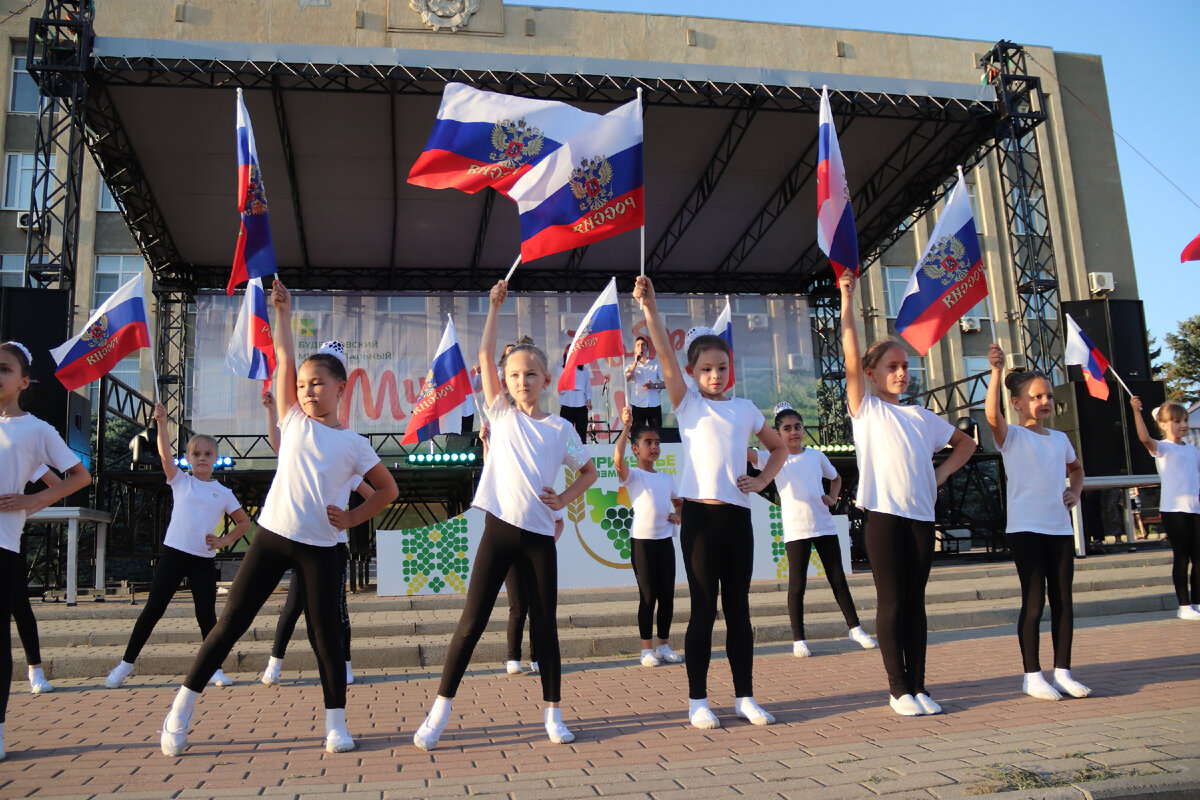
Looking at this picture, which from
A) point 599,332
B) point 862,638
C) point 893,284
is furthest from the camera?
point 893,284

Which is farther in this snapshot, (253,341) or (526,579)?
(253,341)

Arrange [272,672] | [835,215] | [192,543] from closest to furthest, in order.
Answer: [835,215] < [272,672] < [192,543]

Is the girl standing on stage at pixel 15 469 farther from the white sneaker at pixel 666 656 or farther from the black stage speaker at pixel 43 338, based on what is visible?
the black stage speaker at pixel 43 338

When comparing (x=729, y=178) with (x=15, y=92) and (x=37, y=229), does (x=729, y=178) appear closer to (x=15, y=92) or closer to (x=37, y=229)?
(x=37, y=229)

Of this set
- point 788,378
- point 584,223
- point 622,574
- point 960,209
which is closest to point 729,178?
point 788,378

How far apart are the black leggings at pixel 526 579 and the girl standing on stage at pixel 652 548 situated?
2.38 m

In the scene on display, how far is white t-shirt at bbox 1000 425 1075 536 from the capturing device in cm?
476

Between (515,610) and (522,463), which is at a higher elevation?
(522,463)

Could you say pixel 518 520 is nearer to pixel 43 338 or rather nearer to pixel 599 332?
pixel 599 332

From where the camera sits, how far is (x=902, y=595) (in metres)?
4.34

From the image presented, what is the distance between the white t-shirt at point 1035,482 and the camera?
4.76 meters

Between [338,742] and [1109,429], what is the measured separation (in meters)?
13.2

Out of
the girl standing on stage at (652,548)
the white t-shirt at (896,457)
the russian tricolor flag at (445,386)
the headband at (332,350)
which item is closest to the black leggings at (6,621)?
the headband at (332,350)

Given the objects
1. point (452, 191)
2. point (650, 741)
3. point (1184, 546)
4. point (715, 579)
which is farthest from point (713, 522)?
point (452, 191)
